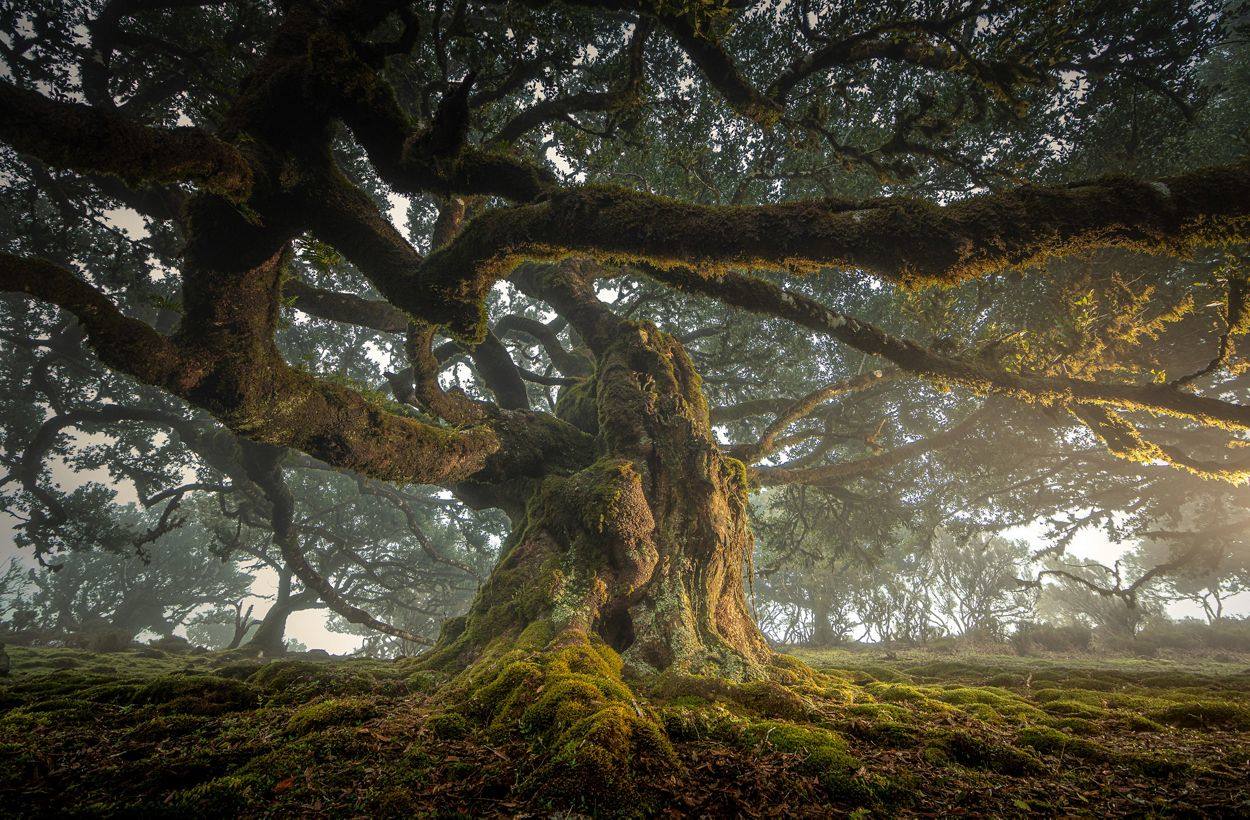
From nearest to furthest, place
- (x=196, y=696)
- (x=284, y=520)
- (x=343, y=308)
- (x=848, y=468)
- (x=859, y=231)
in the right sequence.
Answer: (x=196, y=696) → (x=859, y=231) → (x=343, y=308) → (x=284, y=520) → (x=848, y=468)

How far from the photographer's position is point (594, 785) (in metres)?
2.14

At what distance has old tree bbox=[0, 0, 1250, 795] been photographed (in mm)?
4012

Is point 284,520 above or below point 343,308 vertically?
below

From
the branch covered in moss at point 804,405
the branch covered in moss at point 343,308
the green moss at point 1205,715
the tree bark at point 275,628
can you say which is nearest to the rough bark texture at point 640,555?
the branch covered in moss at point 804,405

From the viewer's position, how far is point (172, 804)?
193 centimetres

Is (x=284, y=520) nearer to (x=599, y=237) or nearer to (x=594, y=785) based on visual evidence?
(x=599, y=237)

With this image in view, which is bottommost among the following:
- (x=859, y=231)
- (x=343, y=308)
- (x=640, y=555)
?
(x=640, y=555)

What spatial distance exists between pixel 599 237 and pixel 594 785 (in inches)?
174

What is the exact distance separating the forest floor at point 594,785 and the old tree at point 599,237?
367 mm

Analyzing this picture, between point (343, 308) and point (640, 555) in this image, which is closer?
point (640, 555)

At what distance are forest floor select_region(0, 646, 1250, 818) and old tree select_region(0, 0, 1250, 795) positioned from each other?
0.37 m

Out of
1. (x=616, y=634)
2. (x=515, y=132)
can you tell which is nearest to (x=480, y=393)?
(x=515, y=132)

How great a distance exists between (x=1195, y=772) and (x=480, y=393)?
15.6m

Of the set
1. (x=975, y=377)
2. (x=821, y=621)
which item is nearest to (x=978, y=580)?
(x=821, y=621)
